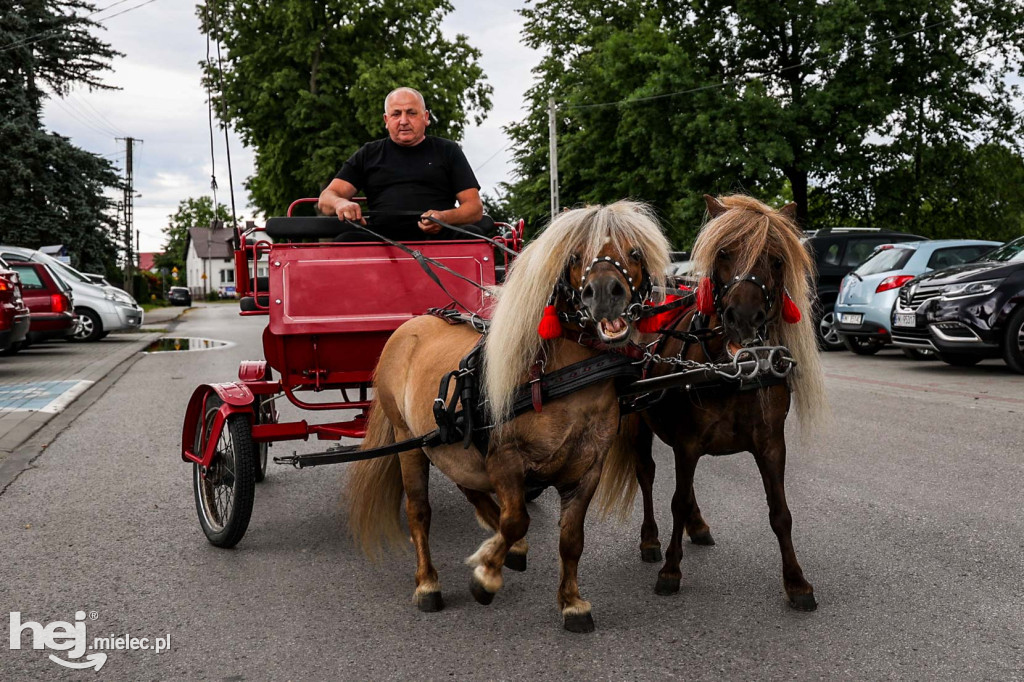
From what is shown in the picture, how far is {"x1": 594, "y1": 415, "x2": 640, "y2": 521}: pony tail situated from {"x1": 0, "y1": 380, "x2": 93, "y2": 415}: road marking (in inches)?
292

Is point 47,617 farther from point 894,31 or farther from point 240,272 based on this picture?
point 894,31

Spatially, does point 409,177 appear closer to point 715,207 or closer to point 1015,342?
point 715,207

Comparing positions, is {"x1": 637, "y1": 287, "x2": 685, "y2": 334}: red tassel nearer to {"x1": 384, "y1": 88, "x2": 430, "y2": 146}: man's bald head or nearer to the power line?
{"x1": 384, "y1": 88, "x2": 430, "y2": 146}: man's bald head

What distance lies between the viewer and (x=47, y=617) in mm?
3930

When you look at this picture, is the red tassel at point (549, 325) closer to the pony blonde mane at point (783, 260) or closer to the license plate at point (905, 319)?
the pony blonde mane at point (783, 260)

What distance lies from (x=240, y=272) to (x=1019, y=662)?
15.3 ft

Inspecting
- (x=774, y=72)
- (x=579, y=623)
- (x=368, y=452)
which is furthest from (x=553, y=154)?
(x=579, y=623)

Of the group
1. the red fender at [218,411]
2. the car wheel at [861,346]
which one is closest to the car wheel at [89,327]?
the car wheel at [861,346]

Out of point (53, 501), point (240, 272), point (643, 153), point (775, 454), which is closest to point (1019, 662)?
point (775, 454)

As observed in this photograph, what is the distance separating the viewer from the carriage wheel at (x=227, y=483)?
4.82 metres

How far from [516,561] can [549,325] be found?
4.03 feet

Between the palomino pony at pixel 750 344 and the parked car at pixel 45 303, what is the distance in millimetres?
15332

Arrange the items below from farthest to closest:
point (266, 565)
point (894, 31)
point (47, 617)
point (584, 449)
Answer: point (894, 31) → point (266, 565) → point (47, 617) → point (584, 449)

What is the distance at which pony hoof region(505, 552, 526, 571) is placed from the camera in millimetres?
4238
